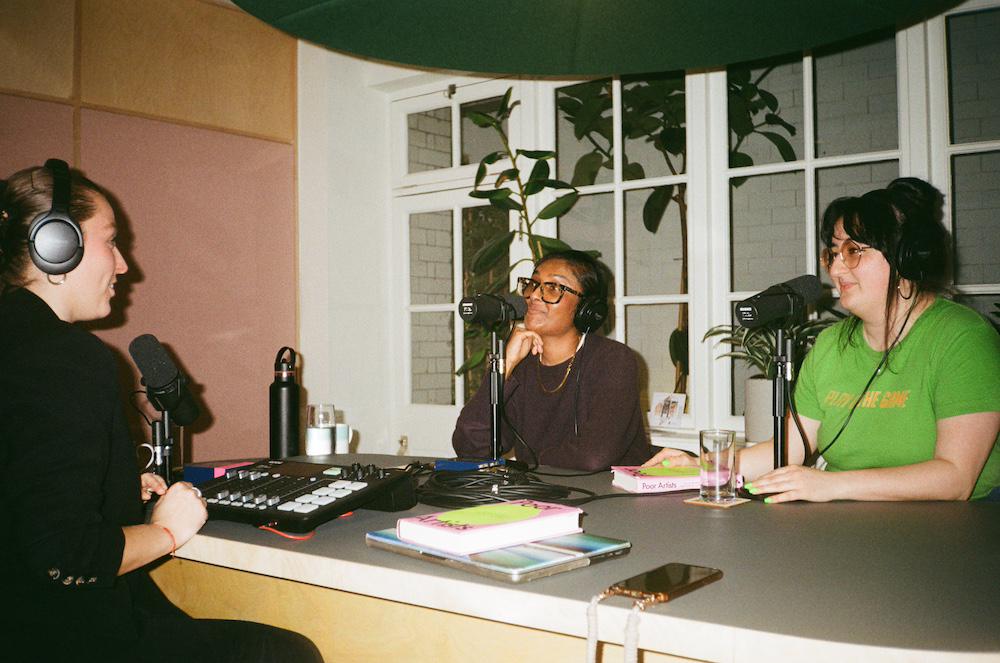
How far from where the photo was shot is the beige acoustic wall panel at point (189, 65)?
10.9 ft

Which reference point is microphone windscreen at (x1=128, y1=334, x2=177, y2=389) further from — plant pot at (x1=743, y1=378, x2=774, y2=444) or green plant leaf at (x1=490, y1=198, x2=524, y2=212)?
green plant leaf at (x1=490, y1=198, x2=524, y2=212)

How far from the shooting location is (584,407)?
254 cm

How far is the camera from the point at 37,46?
10.2 feet

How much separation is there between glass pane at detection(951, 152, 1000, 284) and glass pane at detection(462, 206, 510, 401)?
81.9 inches

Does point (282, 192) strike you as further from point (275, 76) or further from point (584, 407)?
point (584, 407)

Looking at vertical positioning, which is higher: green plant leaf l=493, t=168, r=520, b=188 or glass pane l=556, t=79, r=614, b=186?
glass pane l=556, t=79, r=614, b=186

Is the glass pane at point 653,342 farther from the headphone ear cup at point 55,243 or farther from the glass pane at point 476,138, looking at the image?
the headphone ear cup at point 55,243

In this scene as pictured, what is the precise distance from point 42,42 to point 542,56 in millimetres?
A: 2534

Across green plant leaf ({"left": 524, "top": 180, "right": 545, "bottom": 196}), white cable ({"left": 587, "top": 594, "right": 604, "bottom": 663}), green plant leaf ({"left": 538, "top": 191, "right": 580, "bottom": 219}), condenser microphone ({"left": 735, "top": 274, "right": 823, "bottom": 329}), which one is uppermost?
green plant leaf ({"left": 524, "top": 180, "right": 545, "bottom": 196})

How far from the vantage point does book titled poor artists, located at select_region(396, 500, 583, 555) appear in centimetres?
98

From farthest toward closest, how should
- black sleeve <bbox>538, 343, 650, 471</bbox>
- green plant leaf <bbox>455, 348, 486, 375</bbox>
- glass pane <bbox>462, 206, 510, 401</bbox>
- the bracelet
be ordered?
glass pane <bbox>462, 206, 510, 401</bbox> → green plant leaf <bbox>455, 348, 486, 375</bbox> → black sleeve <bbox>538, 343, 650, 471</bbox> → the bracelet

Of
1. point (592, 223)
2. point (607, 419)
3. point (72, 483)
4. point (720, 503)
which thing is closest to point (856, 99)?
point (592, 223)

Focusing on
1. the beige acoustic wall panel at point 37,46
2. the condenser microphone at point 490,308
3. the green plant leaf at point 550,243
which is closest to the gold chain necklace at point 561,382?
the condenser microphone at point 490,308

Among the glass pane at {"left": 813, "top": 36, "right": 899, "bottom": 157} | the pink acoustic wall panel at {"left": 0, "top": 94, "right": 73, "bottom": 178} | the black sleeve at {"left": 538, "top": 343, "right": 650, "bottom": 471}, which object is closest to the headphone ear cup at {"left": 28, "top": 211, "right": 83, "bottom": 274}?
the black sleeve at {"left": 538, "top": 343, "right": 650, "bottom": 471}
